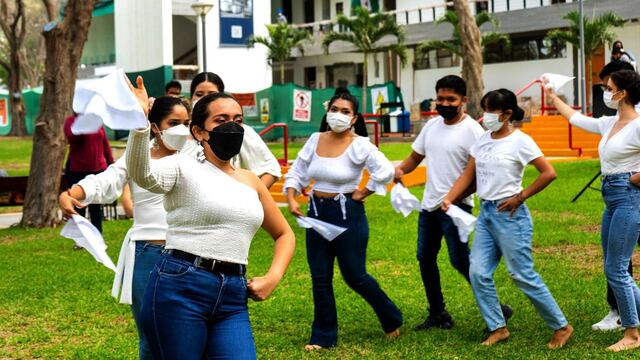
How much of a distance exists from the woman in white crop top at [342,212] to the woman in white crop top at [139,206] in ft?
5.81

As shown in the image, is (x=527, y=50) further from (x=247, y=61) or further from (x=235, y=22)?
(x=235, y=22)

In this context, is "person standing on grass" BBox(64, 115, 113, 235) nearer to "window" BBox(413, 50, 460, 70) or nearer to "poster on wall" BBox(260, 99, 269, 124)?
"poster on wall" BBox(260, 99, 269, 124)

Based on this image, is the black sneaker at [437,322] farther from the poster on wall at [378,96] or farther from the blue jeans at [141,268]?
the poster on wall at [378,96]

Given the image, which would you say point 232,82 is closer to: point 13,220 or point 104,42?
point 104,42

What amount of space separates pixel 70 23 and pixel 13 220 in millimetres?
3827

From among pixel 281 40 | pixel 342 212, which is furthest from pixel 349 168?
pixel 281 40

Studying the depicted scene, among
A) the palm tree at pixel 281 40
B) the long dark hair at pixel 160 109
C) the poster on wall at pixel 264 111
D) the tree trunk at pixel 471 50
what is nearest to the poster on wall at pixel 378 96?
the poster on wall at pixel 264 111

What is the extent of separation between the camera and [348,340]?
7109mm

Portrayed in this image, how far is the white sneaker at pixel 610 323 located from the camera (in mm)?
6969

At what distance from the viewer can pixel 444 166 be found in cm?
700

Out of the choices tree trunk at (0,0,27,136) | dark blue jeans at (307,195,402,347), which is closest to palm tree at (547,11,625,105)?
tree trunk at (0,0,27,136)

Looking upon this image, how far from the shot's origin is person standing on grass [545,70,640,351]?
6301mm

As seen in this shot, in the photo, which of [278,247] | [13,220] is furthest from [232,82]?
[278,247]

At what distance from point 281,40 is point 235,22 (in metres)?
3.50
